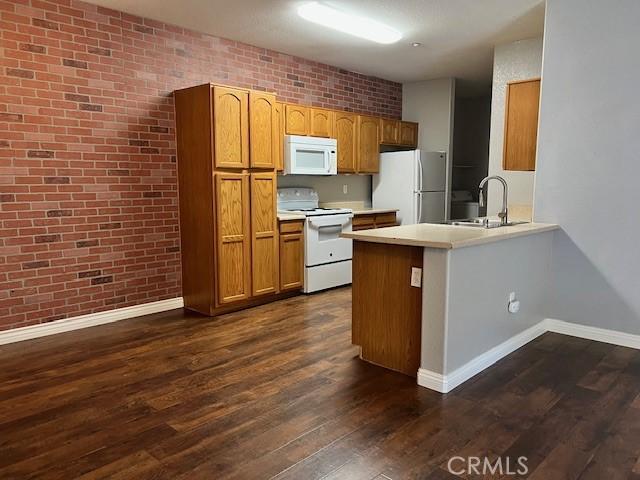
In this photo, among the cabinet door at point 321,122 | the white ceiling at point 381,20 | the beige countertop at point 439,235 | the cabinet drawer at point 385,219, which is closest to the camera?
the beige countertop at point 439,235

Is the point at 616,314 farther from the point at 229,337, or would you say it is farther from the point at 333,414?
the point at 229,337

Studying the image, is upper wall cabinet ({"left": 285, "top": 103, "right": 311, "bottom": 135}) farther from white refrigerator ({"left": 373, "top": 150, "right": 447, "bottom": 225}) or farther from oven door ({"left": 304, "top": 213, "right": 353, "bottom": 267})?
white refrigerator ({"left": 373, "top": 150, "right": 447, "bottom": 225})

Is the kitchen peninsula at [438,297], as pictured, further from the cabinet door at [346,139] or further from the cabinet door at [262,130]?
the cabinet door at [346,139]

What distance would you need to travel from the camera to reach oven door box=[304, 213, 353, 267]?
4.87m

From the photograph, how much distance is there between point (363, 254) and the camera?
118 inches

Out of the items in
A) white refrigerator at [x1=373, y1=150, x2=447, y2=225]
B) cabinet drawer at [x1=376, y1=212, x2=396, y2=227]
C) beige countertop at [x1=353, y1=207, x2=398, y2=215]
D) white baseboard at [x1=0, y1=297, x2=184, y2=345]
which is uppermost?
white refrigerator at [x1=373, y1=150, x2=447, y2=225]

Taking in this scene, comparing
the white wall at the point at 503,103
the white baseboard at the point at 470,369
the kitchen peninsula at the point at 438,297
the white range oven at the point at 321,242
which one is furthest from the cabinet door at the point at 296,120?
the white baseboard at the point at 470,369

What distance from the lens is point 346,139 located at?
565 cm

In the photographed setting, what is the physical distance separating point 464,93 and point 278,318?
5.41 metres

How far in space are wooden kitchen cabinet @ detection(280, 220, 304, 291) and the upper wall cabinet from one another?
1.00m

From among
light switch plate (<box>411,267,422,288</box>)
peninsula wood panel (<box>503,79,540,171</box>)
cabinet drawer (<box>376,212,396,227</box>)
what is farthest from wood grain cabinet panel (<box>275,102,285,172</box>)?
light switch plate (<box>411,267,422,288</box>)

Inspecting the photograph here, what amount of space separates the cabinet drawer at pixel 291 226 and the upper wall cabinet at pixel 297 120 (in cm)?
96

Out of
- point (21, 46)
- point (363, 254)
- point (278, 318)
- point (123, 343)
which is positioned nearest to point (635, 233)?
point (363, 254)

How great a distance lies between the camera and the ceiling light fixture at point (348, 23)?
3.80 m
